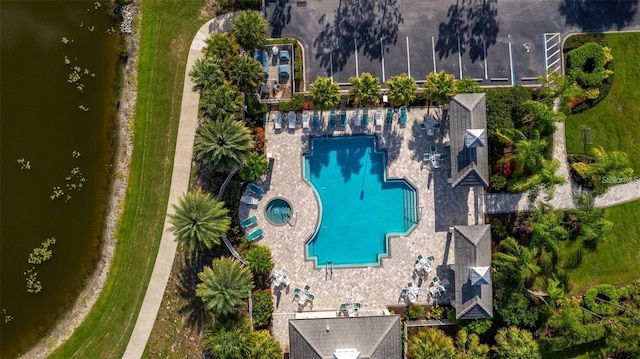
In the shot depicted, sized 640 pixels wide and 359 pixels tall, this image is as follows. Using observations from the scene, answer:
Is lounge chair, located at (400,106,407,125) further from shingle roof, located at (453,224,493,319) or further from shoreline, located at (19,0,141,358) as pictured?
shoreline, located at (19,0,141,358)

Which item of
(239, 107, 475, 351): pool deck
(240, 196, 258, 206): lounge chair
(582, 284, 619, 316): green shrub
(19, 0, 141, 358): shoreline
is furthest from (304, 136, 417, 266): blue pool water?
(19, 0, 141, 358): shoreline

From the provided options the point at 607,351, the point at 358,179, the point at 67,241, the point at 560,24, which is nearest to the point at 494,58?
the point at 560,24

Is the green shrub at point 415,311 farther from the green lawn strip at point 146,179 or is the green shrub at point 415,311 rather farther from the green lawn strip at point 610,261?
the green lawn strip at point 146,179

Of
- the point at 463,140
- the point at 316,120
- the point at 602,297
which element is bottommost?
the point at 602,297

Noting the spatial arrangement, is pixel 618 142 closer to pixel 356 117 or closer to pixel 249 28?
pixel 356 117

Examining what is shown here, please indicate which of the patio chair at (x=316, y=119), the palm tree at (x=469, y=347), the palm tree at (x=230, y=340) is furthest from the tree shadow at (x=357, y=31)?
the palm tree at (x=469, y=347)

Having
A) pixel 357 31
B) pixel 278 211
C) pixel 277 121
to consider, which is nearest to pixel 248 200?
pixel 278 211
